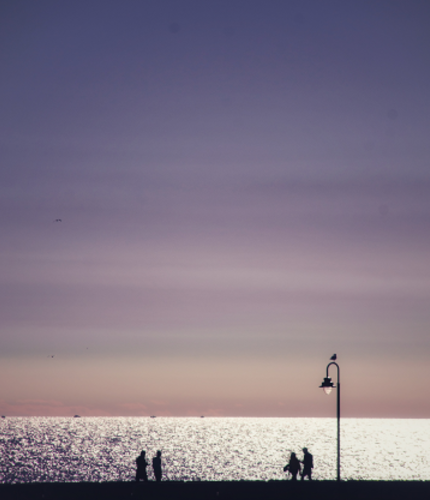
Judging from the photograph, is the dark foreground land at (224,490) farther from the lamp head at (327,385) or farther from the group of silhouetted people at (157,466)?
the lamp head at (327,385)

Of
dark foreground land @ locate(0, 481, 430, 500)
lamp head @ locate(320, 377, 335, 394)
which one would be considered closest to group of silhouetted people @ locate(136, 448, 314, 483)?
dark foreground land @ locate(0, 481, 430, 500)

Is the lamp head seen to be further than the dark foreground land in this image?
Yes

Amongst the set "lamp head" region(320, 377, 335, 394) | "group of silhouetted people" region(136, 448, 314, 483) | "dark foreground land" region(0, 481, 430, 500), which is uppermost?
"lamp head" region(320, 377, 335, 394)

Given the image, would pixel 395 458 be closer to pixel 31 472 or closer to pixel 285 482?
pixel 31 472

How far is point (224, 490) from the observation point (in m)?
21.1

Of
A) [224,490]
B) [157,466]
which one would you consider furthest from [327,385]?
[157,466]

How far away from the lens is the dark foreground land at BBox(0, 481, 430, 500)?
66.3ft

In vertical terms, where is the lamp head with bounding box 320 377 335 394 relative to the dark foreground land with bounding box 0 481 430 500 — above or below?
above

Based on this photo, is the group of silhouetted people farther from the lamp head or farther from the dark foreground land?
the lamp head

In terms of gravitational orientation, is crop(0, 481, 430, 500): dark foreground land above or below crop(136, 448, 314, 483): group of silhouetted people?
below

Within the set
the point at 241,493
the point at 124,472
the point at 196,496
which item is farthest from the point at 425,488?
the point at 124,472

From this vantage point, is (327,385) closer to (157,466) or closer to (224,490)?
(224,490)

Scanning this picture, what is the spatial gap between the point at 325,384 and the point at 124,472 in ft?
285

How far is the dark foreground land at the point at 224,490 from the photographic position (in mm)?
20203
